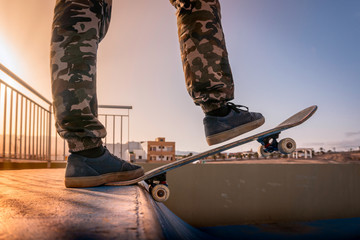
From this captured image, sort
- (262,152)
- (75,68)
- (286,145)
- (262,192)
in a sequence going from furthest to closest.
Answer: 1. (262,192)
2. (262,152)
3. (286,145)
4. (75,68)

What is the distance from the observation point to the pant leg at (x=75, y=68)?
0.89m

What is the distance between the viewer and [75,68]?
89 centimetres

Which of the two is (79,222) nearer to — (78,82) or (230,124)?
(78,82)

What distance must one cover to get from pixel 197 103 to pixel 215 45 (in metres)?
0.28

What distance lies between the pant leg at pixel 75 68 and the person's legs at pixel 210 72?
430 millimetres

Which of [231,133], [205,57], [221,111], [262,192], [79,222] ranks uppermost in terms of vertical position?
[205,57]

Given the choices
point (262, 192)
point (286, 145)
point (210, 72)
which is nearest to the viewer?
point (210, 72)

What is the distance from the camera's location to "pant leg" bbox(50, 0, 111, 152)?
886mm

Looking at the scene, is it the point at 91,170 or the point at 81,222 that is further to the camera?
the point at 91,170

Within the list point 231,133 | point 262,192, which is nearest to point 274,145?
point 231,133

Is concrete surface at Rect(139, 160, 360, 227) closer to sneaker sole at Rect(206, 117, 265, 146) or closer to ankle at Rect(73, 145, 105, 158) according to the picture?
sneaker sole at Rect(206, 117, 265, 146)

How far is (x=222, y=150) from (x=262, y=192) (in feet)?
9.99

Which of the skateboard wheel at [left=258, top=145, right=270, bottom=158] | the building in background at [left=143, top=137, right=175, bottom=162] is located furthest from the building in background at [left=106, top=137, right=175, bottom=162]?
the skateboard wheel at [left=258, top=145, right=270, bottom=158]

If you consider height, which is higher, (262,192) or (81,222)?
(81,222)
